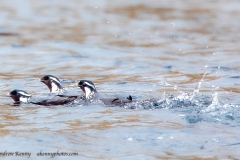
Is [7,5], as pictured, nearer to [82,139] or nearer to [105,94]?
[105,94]

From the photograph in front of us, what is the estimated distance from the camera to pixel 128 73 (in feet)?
40.8

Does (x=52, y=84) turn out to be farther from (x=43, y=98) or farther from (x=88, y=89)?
(x=88, y=89)

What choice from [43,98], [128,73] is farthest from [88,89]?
[128,73]

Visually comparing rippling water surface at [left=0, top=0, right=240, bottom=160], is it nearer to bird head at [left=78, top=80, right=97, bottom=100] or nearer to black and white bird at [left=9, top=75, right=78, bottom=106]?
black and white bird at [left=9, top=75, right=78, bottom=106]

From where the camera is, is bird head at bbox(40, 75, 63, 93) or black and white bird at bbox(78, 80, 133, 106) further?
bird head at bbox(40, 75, 63, 93)

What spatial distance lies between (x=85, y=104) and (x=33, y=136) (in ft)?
5.91

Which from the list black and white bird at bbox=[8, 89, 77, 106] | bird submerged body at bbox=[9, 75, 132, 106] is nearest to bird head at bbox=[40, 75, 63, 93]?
bird submerged body at bbox=[9, 75, 132, 106]

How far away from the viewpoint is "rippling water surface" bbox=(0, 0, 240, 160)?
754 centimetres

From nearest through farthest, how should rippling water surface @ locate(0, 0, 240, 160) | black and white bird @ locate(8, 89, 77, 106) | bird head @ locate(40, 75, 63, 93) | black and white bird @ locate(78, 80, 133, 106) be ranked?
rippling water surface @ locate(0, 0, 240, 160)
black and white bird @ locate(78, 80, 133, 106)
black and white bird @ locate(8, 89, 77, 106)
bird head @ locate(40, 75, 63, 93)

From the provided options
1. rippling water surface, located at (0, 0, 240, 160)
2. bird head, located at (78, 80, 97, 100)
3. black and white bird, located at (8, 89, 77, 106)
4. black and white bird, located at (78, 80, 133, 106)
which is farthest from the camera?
bird head, located at (78, 80, 97, 100)

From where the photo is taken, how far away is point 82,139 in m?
7.63

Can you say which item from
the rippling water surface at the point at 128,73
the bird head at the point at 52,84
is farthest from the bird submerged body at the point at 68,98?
the bird head at the point at 52,84

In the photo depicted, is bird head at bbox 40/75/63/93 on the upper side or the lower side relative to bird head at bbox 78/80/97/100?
upper

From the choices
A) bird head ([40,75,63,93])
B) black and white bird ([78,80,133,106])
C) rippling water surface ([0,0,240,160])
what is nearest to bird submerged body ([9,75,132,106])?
black and white bird ([78,80,133,106])
